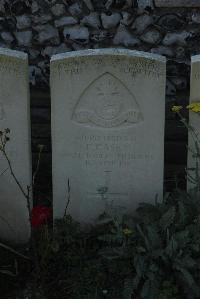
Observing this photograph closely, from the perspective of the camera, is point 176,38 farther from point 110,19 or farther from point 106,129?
point 106,129

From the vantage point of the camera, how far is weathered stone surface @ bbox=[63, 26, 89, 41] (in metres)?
5.57

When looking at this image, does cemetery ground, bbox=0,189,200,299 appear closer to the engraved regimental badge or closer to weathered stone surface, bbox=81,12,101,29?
the engraved regimental badge

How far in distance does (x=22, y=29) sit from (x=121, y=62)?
2088 mm

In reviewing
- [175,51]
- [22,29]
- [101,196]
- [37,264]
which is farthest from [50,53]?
[37,264]

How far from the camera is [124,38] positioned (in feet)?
18.2

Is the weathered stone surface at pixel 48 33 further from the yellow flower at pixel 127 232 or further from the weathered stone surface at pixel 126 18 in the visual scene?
the yellow flower at pixel 127 232

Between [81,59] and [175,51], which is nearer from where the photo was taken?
[81,59]

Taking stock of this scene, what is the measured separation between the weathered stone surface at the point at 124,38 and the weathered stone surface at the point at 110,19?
0.07 metres

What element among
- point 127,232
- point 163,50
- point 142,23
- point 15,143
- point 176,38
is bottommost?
point 127,232

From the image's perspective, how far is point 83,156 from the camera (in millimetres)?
4102

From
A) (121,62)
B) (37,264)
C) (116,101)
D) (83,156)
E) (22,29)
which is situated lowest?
(37,264)

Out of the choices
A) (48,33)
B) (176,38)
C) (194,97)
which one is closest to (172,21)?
(176,38)

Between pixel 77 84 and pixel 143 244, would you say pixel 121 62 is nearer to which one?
pixel 77 84

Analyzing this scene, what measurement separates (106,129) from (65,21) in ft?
6.21
